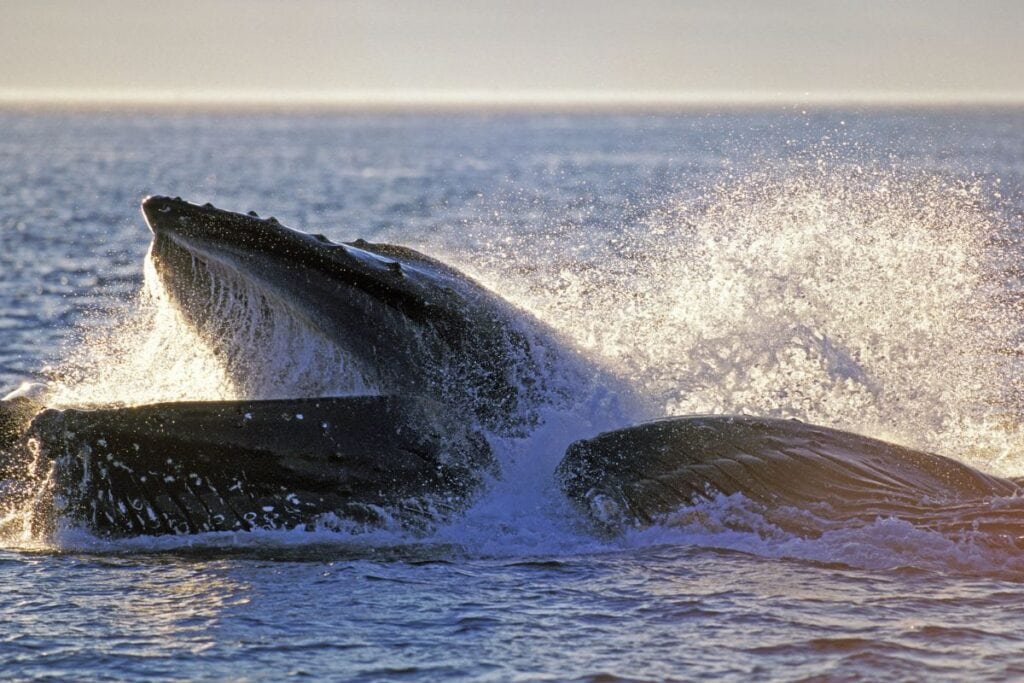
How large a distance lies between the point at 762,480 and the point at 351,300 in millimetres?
2803

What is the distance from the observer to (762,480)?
9.28m

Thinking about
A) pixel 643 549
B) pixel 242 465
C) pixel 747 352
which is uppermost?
pixel 747 352

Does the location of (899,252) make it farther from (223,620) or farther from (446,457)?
(223,620)

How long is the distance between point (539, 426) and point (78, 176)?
5946cm

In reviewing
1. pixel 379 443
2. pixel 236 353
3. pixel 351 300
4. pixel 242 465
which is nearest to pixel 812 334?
pixel 379 443

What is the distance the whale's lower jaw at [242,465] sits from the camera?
8734mm

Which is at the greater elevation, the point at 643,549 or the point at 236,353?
the point at 236,353

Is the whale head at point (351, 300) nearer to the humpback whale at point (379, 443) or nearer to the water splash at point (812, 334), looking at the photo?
the humpback whale at point (379, 443)

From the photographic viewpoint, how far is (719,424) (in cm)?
961

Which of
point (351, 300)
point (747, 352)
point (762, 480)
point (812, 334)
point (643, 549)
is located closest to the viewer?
point (351, 300)

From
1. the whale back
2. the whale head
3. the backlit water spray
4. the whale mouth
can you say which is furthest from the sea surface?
the whale head

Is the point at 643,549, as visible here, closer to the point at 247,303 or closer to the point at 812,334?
the point at 247,303

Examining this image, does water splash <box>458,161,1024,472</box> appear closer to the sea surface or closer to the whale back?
the sea surface

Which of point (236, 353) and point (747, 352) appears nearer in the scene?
point (236, 353)
